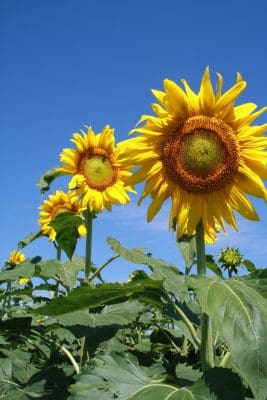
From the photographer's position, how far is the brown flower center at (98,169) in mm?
5477

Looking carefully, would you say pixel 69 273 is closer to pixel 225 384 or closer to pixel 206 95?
pixel 206 95

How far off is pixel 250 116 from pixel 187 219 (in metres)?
0.66

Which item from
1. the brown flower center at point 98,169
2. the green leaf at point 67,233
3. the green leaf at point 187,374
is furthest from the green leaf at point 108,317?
the brown flower center at point 98,169

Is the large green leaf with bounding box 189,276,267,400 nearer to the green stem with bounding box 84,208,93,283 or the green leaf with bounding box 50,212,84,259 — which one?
the green leaf with bounding box 50,212,84,259

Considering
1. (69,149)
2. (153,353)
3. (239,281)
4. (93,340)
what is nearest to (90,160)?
(69,149)

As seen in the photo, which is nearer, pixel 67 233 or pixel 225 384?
pixel 225 384

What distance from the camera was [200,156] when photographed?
314 centimetres

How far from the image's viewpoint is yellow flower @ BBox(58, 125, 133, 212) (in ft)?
17.6

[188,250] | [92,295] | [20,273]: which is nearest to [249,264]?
[188,250]

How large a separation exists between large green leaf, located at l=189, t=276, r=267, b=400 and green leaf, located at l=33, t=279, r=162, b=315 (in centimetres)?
34

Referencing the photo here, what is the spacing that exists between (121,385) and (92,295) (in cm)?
43

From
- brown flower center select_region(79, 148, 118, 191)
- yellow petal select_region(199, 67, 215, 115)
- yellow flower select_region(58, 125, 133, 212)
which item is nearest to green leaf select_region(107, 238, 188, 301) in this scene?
yellow petal select_region(199, 67, 215, 115)

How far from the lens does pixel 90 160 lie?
5609mm

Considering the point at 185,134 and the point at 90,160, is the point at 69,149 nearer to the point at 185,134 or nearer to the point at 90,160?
the point at 90,160
